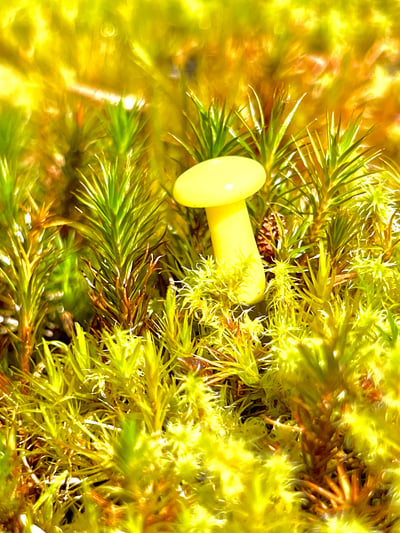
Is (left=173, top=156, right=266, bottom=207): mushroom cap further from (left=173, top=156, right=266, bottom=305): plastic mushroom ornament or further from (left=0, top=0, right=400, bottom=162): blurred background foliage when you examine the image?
(left=0, top=0, right=400, bottom=162): blurred background foliage

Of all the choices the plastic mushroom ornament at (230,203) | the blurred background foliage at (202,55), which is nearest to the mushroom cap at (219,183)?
the plastic mushroom ornament at (230,203)

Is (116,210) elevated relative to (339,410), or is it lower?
elevated

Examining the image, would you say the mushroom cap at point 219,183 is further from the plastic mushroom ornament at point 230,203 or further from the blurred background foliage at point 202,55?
the blurred background foliage at point 202,55

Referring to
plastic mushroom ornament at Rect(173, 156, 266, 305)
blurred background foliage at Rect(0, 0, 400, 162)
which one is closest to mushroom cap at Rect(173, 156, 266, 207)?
plastic mushroom ornament at Rect(173, 156, 266, 305)

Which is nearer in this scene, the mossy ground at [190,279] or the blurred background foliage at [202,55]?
the mossy ground at [190,279]

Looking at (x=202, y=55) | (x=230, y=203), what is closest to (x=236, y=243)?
(x=230, y=203)

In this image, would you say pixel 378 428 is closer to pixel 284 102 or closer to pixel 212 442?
pixel 212 442

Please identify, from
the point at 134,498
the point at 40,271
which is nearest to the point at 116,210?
the point at 40,271
